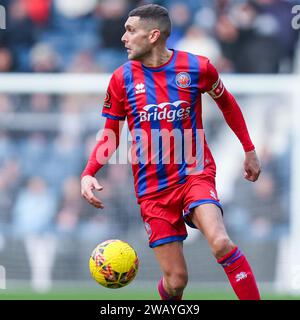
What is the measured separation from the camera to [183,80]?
6625 mm

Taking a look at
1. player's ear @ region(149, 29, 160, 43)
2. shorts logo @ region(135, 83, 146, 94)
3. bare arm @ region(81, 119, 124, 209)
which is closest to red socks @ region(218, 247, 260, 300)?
bare arm @ region(81, 119, 124, 209)

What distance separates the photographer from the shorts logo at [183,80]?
6621mm

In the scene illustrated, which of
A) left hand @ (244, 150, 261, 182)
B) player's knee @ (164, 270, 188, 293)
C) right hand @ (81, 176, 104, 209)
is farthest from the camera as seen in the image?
left hand @ (244, 150, 261, 182)

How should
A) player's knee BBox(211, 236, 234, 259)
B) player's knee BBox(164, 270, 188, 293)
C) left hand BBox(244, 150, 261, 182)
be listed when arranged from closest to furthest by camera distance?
player's knee BBox(211, 236, 234, 259), player's knee BBox(164, 270, 188, 293), left hand BBox(244, 150, 261, 182)

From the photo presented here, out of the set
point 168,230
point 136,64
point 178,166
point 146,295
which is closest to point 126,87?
point 136,64

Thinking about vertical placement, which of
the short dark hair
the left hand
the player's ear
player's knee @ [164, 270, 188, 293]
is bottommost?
player's knee @ [164, 270, 188, 293]

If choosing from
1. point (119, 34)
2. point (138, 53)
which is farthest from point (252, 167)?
point (119, 34)

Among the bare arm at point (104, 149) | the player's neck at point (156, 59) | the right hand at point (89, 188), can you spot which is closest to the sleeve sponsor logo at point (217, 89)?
the player's neck at point (156, 59)

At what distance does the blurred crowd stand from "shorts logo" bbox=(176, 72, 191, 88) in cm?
497

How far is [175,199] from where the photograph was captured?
6.57m

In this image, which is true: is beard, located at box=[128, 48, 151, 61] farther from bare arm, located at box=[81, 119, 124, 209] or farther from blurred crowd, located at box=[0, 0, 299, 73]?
blurred crowd, located at box=[0, 0, 299, 73]

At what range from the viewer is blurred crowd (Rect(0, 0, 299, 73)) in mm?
11680

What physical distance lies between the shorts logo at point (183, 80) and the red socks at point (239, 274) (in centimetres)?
132

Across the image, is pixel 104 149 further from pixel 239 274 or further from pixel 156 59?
pixel 239 274
